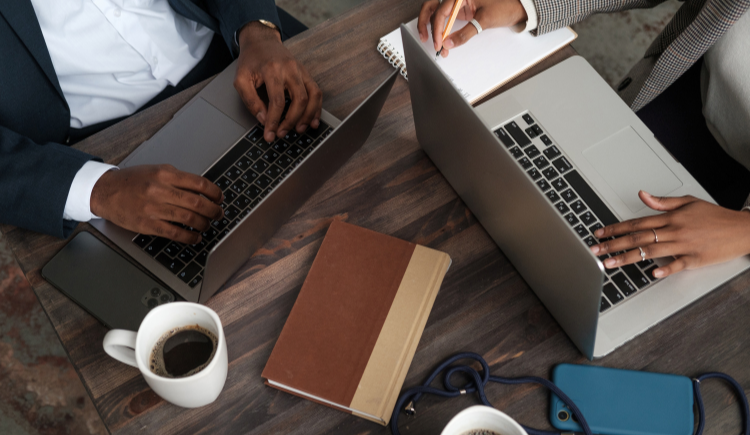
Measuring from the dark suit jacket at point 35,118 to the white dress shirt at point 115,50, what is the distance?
80 mm

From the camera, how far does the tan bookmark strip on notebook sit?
2.41ft

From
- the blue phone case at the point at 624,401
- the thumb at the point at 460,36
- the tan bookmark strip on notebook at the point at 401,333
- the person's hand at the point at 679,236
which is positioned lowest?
the blue phone case at the point at 624,401

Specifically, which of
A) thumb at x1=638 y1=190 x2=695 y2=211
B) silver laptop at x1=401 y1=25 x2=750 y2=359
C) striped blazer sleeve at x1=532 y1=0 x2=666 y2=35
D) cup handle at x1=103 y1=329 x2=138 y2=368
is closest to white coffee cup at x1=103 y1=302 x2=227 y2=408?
cup handle at x1=103 y1=329 x2=138 y2=368

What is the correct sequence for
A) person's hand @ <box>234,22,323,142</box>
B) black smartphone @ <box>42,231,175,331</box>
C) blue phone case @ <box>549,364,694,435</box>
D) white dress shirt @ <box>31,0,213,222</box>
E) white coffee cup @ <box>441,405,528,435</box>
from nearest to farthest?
white coffee cup @ <box>441,405,528,435</box>, blue phone case @ <box>549,364,694,435</box>, black smartphone @ <box>42,231,175,331</box>, person's hand @ <box>234,22,323,142</box>, white dress shirt @ <box>31,0,213,222</box>

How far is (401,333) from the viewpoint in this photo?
0.77 metres

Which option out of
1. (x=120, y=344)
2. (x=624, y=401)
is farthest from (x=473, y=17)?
(x=120, y=344)

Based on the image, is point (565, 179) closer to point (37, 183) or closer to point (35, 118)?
point (37, 183)

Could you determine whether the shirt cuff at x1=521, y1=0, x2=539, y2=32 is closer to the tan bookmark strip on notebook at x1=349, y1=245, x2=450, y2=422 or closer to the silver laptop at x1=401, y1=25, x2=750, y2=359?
the silver laptop at x1=401, y1=25, x2=750, y2=359

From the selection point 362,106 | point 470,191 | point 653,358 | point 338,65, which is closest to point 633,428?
point 653,358

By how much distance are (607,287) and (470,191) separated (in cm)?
24

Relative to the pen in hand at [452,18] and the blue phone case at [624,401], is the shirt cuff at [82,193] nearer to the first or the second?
the pen in hand at [452,18]

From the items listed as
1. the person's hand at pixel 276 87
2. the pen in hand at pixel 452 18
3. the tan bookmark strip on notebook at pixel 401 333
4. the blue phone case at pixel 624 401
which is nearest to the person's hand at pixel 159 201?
the person's hand at pixel 276 87

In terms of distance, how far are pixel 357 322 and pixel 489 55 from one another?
538mm

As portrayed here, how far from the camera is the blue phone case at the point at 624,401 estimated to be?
0.71 m
